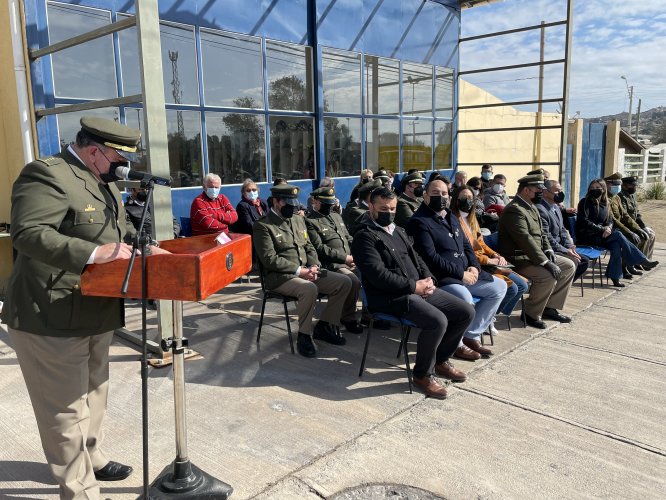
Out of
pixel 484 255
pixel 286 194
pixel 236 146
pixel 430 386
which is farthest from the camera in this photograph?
pixel 236 146

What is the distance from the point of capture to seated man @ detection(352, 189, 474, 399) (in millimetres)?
3912

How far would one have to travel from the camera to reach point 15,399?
3.72 metres

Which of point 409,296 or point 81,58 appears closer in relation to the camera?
point 409,296

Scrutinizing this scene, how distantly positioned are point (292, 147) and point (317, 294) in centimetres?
524

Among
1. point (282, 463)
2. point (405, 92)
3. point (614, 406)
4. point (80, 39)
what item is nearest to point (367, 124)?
Result: point (405, 92)

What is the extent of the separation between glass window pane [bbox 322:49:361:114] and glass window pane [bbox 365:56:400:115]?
1.07 feet

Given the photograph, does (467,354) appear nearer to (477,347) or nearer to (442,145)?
(477,347)

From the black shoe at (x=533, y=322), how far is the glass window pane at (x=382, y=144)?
6.14m

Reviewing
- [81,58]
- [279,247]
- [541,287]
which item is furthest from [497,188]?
[81,58]

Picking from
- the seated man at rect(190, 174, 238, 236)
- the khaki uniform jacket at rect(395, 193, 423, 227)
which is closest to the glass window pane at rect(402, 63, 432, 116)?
the khaki uniform jacket at rect(395, 193, 423, 227)

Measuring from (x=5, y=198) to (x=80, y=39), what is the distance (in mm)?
2905

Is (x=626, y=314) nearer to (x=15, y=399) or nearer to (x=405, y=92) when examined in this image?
(x=15, y=399)

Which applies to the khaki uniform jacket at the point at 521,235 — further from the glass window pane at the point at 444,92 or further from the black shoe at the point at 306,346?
the glass window pane at the point at 444,92

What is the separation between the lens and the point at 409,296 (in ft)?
13.1
